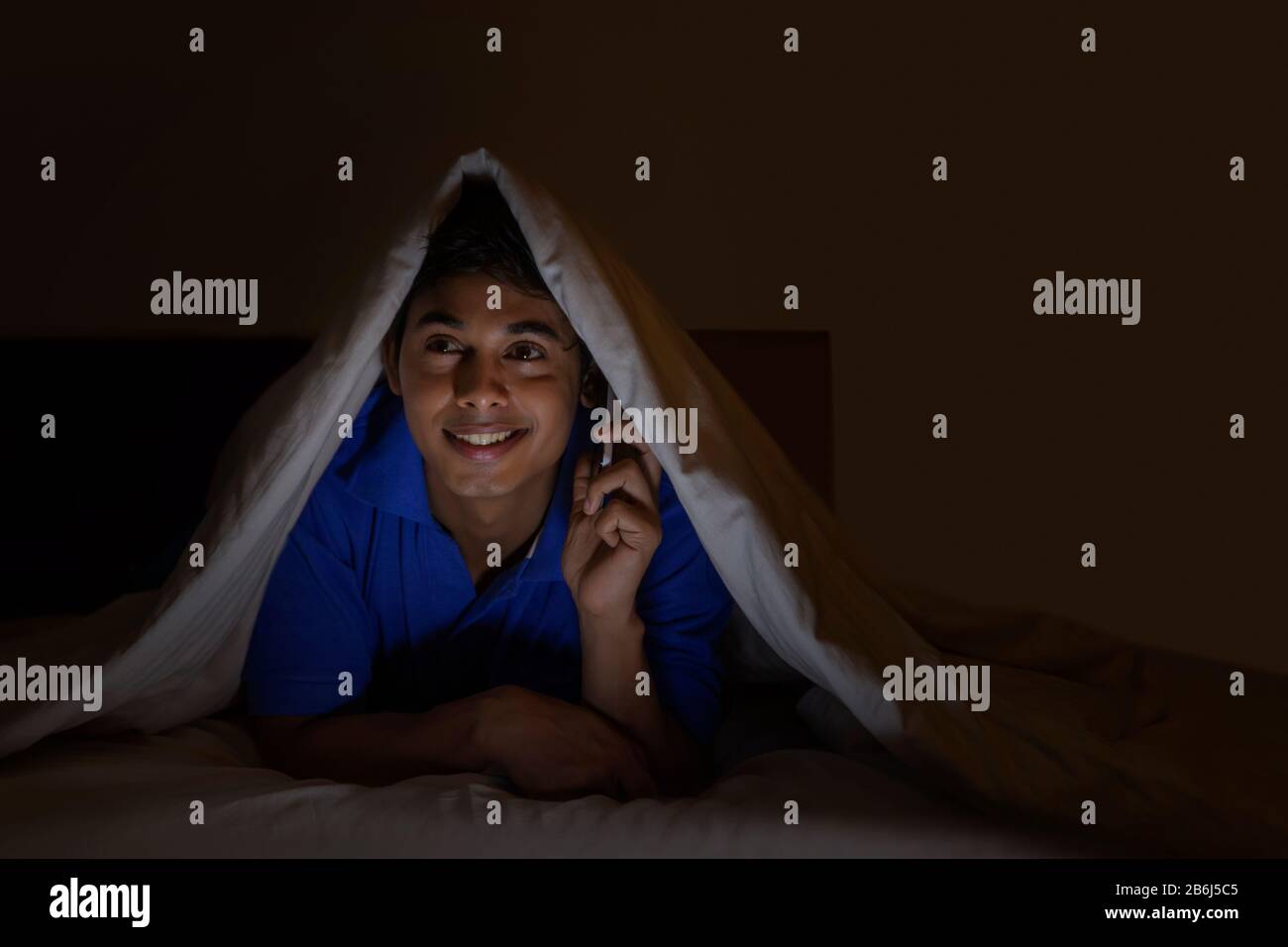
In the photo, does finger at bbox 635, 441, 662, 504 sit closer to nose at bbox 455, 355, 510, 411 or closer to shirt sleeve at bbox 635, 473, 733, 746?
shirt sleeve at bbox 635, 473, 733, 746

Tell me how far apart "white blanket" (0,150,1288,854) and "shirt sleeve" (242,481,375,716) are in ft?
0.09

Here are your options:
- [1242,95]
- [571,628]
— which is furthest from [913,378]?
[571,628]

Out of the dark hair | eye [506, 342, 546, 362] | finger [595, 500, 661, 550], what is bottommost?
finger [595, 500, 661, 550]

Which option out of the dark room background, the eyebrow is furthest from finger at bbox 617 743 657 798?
the dark room background

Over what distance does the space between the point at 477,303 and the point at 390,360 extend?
14 cm

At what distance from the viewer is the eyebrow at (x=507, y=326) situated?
45.9 inches

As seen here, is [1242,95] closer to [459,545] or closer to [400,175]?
[400,175]

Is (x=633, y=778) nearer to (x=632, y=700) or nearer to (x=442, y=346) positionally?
(x=632, y=700)

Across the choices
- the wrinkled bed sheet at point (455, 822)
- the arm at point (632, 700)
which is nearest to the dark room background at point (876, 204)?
the arm at point (632, 700)

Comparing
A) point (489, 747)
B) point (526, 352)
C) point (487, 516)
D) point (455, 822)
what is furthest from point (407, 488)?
point (455, 822)

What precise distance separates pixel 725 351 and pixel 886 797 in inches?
39.4

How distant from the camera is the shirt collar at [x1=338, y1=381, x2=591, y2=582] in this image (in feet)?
3.94

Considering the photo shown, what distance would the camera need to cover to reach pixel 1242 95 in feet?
6.40

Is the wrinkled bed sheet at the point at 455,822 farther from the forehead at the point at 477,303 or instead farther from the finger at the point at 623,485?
the forehead at the point at 477,303
